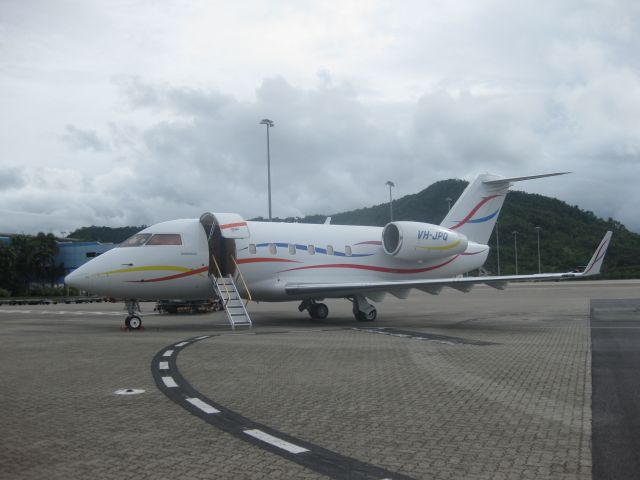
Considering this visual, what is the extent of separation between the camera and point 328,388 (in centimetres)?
831

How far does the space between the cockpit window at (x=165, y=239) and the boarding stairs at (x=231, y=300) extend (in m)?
1.60

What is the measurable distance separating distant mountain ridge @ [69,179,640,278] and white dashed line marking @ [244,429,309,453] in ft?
254

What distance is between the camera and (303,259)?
21.1 meters

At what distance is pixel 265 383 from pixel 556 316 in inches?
674

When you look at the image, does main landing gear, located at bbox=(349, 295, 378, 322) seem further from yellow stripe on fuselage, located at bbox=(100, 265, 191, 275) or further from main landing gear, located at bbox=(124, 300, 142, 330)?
main landing gear, located at bbox=(124, 300, 142, 330)

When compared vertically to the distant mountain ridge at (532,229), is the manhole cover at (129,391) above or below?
below

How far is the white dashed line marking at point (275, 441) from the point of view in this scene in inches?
212

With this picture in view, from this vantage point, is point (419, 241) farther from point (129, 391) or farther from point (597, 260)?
point (129, 391)

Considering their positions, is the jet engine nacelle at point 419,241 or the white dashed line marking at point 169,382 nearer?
the white dashed line marking at point 169,382

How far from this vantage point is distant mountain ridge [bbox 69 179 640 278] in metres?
102

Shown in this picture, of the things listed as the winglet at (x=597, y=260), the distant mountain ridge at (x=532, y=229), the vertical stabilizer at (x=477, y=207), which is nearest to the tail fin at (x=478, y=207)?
the vertical stabilizer at (x=477, y=207)

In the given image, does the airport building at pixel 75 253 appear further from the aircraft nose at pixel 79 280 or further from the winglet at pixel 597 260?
the winglet at pixel 597 260

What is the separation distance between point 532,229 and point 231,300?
348 ft

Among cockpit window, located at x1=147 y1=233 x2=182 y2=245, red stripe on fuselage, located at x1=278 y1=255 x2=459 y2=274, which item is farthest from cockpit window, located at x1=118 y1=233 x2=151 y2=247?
red stripe on fuselage, located at x1=278 y1=255 x2=459 y2=274
